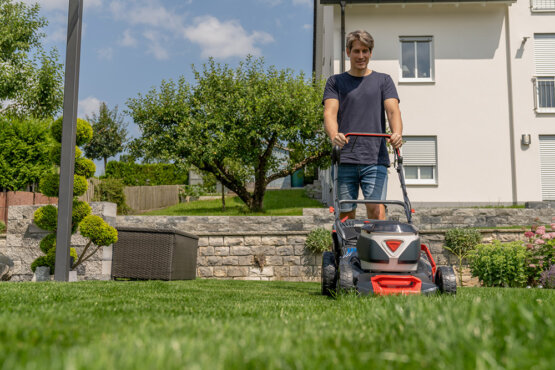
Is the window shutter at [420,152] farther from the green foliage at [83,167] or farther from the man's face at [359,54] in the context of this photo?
the man's face at [359,54]

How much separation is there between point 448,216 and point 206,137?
266 inches

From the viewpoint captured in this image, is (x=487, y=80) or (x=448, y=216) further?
(x=487, y=80)

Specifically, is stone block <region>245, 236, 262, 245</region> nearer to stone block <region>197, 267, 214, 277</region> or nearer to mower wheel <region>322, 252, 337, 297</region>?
stone block <region>197, 267, 214, 277</region>

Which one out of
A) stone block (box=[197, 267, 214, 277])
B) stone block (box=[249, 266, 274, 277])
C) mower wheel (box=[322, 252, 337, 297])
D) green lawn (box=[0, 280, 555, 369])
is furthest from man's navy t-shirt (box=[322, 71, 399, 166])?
stone block (box=[197, 267, 214, 277])

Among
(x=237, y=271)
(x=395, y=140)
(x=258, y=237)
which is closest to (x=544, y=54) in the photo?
(x=258, y=237)

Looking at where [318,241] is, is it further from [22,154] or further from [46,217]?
[22,154]

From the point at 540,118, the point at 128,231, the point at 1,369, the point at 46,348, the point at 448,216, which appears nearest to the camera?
the point at 1,369

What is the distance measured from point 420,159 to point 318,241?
6954mm

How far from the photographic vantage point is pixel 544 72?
16.4 m

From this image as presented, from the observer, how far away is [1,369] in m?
1.08

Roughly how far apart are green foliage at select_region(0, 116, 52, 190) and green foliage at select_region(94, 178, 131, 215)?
1801mm

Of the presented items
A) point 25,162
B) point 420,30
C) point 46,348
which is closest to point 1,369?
point 46,348

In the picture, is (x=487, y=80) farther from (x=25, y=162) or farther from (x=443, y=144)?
(x=25, y=162)

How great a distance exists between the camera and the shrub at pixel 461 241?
10.4 meters
